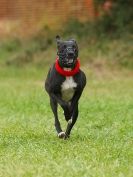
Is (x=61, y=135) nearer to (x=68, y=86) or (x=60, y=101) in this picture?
(x=60, y=101)

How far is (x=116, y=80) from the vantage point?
77.1 feet

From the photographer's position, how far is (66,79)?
10.7m

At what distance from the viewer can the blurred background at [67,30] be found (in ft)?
84.8

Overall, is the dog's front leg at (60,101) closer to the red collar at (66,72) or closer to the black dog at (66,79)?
the black dog at (66,79)

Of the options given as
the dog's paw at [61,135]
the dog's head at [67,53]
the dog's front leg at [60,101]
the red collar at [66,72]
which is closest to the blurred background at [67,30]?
the dog's paw at [61,135]

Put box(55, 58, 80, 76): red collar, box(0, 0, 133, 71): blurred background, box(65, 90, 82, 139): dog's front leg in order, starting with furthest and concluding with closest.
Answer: box(0, 0, 133, 71): blurred background → box(65, 90, 82, 139): dog's front leg → box(55, 58, 80, 76): red collar

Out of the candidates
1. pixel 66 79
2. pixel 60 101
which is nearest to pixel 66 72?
pixel 66 79

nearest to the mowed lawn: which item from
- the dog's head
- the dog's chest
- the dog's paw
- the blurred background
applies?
the dog's paw

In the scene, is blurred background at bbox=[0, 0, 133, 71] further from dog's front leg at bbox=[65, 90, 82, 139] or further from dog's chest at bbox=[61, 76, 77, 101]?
dog's chest at bbox=[61, 76, 77, 101]

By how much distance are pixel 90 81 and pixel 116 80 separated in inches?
34.5

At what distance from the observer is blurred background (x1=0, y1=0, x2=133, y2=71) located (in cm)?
2586

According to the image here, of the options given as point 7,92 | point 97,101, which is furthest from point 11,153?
point 7,92

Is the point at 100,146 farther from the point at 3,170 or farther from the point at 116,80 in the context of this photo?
the point at 116,80

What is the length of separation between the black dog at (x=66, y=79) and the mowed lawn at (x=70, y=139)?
0.56 meters
